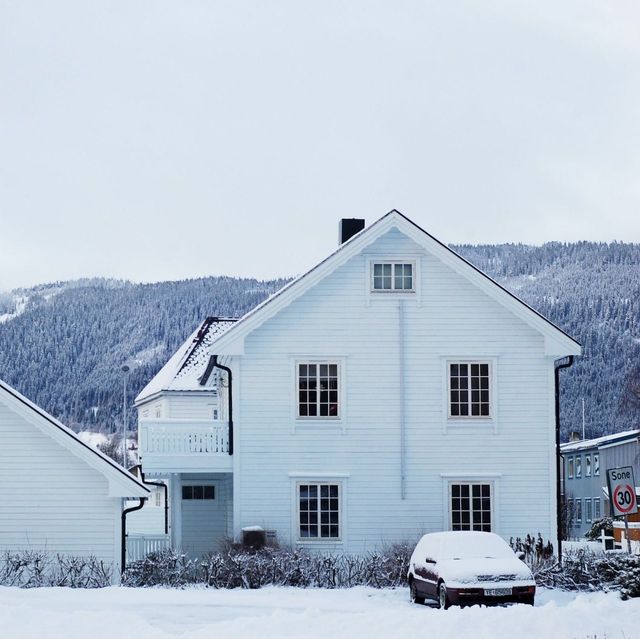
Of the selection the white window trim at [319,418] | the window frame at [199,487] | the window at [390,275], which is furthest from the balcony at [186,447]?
the window at [390,275]

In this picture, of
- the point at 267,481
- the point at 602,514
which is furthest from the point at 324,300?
the point at 602,514

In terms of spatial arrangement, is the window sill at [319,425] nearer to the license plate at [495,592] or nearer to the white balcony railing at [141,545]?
the white balcony railing at [141,545]

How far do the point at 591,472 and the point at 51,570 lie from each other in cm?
6105

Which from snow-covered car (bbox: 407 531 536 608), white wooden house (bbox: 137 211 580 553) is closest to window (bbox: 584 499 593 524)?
white wooden house (bbox: 137 211 580 553)

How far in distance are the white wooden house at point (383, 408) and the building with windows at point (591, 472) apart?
44.2 metres

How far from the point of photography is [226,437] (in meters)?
32.4

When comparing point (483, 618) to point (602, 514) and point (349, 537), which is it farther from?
point (602, 514)

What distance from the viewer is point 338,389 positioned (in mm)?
32500

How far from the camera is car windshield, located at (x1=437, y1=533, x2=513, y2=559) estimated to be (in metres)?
23.8

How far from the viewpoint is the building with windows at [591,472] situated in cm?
7775

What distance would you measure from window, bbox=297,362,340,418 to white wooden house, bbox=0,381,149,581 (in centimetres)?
495

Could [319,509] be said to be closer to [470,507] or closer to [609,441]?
[470,507]

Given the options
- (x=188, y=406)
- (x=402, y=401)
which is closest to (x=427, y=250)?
(x=402, y=401)

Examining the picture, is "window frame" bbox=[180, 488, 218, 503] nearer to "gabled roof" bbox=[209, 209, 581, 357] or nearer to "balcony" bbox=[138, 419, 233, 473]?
"balcony" bbox=[138, 419, 233, 473]
